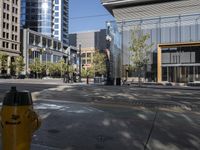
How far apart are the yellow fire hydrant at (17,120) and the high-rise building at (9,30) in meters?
91.4

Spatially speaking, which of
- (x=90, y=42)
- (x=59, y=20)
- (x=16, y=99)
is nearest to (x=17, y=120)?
(x=16, y=99)

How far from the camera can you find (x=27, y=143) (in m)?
3.58

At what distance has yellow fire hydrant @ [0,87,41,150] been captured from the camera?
11.3 ft

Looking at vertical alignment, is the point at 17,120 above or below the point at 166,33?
below

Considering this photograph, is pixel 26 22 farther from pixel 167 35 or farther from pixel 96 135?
pixel 96 135

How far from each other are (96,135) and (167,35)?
52.4 metres

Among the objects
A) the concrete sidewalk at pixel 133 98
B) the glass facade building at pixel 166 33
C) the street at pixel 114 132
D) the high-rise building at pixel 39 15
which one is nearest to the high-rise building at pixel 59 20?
the high-rise building at pixel 39 15

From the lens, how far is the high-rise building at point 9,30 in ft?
310

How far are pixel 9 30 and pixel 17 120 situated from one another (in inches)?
3938

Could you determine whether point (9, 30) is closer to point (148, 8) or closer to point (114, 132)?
point (148, 8)

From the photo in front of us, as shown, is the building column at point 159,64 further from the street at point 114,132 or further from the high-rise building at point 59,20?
the high-rise building at point 59,20

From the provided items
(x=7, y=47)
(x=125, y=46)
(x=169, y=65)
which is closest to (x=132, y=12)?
(x=125, y=46)

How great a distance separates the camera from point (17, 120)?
136 inches

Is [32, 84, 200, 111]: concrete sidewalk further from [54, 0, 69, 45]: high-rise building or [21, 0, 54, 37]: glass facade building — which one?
[54, 0, 69, 45]: high-rise building
